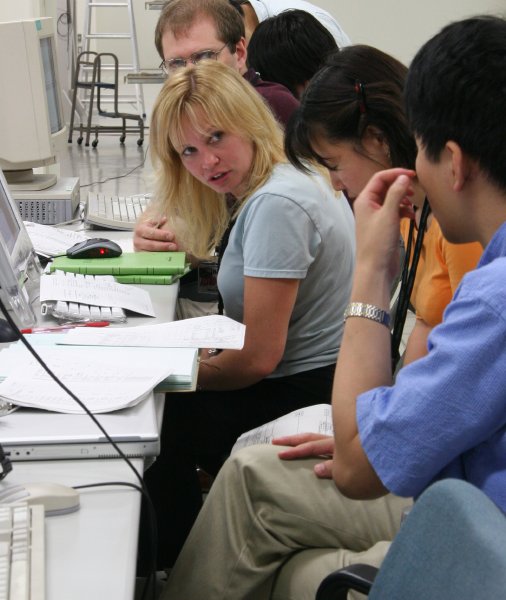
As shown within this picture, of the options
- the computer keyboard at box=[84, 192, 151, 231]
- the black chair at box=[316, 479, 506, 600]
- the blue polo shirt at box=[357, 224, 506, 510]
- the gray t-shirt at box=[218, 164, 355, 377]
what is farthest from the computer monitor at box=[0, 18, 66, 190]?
the black chair at box=[316, 479, 506, 600]

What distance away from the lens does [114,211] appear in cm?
309

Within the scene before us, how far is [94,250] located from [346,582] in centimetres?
152

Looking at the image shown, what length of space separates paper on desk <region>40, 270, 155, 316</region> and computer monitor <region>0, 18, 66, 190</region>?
2.89 feet

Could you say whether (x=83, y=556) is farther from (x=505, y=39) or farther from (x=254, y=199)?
(x=254, y=199)

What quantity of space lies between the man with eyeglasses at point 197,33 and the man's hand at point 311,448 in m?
1.58

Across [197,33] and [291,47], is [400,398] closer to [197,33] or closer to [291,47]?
[197,33]

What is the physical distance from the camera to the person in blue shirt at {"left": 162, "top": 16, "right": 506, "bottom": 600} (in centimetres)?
105

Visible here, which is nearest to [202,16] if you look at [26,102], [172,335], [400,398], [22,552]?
[26,102]

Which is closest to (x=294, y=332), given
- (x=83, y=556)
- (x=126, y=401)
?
(x=126, y=401)

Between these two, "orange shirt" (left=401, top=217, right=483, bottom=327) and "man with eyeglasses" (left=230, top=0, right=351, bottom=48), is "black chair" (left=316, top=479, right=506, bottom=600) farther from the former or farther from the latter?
"man with eyeglasses" (left=230, top=0, right=351, bottom=48)

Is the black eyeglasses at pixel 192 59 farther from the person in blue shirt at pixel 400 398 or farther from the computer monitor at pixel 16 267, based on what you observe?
the person in blue shirt at pixel 400 398

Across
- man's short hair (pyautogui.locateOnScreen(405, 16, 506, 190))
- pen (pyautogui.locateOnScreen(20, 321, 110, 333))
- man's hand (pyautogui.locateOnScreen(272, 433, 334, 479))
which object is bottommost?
man's hand (pyautogui.locateOnScreen(272, 433, 334, 479))

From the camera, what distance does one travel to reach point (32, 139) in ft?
10.0

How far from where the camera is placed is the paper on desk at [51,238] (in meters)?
2.61
